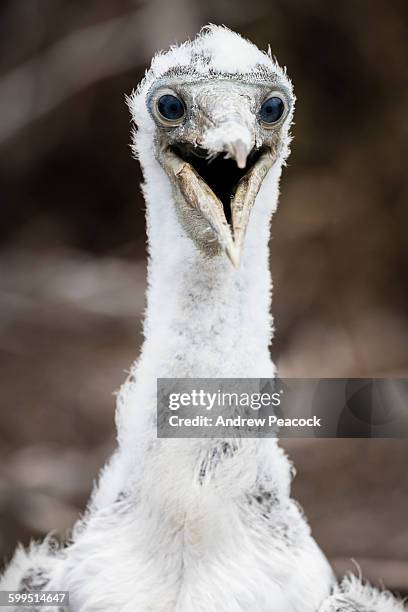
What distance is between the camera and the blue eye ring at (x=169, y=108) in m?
1.63

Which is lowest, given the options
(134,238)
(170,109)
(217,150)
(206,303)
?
(206,303)

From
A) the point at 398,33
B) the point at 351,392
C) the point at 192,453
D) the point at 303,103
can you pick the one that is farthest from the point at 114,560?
the point at 398,33

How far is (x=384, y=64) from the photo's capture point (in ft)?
10.3

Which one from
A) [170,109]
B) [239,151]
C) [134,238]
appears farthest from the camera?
[134,238]

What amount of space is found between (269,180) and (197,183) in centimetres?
19

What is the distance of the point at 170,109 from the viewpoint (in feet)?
5.37

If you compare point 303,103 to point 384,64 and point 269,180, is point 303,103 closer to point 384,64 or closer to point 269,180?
point 384,64

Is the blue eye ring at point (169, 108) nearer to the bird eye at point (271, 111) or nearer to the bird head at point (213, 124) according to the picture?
the bird head at point (213, 124)

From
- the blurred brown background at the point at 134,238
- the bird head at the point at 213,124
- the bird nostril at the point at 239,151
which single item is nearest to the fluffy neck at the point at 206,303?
the bird head at the point at 213,124

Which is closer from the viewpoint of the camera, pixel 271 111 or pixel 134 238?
pixel 271 111

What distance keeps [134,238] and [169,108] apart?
1671mm

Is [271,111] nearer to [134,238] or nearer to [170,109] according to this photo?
[170,109]

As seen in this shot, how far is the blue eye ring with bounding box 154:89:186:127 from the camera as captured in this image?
1629 millimetres

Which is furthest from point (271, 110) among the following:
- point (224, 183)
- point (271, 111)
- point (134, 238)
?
point (134, 238)
